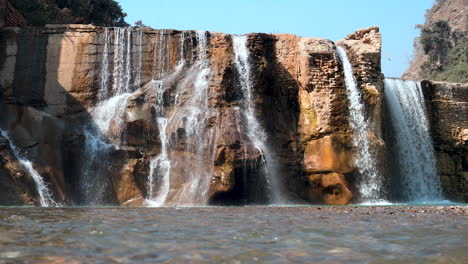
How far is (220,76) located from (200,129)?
2.10m

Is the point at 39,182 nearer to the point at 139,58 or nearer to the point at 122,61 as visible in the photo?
the point at 122,61

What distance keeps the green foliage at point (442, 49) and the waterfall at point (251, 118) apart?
91.9 ft

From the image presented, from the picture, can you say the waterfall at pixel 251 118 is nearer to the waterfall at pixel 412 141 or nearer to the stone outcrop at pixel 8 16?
the waterfall at pixel 412 141

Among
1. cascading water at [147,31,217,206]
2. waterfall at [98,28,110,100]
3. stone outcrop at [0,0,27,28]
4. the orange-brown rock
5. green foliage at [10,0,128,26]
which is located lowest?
the orange-brown rock

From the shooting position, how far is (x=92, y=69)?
59.3 ft

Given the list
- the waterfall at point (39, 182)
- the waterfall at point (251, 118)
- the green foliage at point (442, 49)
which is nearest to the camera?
the waterfall at point (39, 182)

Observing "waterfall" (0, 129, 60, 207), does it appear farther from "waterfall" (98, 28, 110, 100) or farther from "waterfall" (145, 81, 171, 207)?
"waterfall" (98, 28, 110, 100)

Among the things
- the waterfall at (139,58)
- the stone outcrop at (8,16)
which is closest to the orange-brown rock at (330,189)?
the waterfall at (139,58)

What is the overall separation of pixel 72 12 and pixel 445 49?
1304 inches

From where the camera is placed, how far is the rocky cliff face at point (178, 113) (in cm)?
1552

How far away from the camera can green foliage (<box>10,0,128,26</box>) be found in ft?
78.4

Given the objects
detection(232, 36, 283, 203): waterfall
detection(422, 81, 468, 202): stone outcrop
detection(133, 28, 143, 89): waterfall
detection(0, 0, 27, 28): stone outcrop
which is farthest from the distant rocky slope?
detection(0, 0, 27, 28): stone outcrop

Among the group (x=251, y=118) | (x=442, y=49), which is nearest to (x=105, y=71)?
(x=251, y=118)

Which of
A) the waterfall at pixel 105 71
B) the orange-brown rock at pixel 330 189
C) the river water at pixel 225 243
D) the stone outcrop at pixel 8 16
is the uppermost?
the stone outcrop at pixel 8 16
